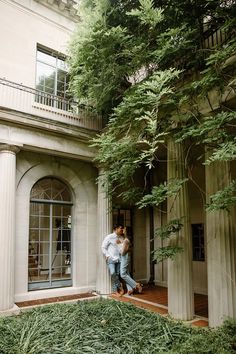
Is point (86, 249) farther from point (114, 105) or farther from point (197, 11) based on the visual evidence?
point (197, 11)

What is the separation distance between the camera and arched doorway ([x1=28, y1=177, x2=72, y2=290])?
9.16 meters

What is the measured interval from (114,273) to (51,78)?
6.82 metres

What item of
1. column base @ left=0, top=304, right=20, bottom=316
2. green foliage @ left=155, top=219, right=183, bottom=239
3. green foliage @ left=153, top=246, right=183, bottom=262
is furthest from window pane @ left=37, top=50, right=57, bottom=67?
column base @ left=0, top=304, right=20, bottom=316

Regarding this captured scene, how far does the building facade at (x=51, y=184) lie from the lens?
7.70 m

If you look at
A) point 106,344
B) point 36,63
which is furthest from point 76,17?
point 106,344

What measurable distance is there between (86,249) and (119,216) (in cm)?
199

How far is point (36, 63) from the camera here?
31.6 ft

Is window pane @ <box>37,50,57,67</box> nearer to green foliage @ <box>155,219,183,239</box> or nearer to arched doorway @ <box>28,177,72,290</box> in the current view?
arched doorway @ <box>28,177,72,290</box>

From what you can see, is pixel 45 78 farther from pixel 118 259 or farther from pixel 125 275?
pixel 125 275

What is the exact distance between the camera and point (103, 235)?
980cm

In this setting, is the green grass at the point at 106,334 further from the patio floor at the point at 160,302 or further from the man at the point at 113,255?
the man at the point at 113,255

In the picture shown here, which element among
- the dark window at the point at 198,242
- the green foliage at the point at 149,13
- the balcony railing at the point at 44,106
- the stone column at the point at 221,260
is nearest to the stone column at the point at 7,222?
the balcony railing at the point at 44,106

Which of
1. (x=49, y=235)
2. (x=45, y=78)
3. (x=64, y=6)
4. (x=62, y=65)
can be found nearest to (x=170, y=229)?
(x=49, y=235)

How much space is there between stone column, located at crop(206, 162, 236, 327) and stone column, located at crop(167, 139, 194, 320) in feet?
2.40
